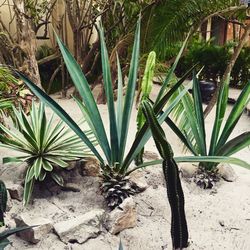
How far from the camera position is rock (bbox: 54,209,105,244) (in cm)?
182

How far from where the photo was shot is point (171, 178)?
1457 millimetres

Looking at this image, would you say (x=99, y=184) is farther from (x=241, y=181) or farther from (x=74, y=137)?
(x=241, y=181)

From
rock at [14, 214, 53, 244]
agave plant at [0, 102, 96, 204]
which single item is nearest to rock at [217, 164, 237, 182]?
Result: agave plant at [0, 102, 96, 204]

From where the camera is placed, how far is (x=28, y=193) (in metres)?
2.00

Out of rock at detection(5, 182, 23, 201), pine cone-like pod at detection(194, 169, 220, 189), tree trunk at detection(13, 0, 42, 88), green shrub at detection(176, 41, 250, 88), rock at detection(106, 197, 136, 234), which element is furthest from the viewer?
green shrub at detection(176, 41, 250, 88)

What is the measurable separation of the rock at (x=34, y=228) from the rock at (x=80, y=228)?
5 centimetres

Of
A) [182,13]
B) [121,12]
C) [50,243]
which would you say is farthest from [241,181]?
[121,12]

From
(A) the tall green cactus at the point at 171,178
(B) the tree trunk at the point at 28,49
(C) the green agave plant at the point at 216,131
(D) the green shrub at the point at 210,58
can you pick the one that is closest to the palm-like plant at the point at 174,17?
(B) the tree trunk at the point at 28,49

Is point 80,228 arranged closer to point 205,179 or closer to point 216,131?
point 205,179

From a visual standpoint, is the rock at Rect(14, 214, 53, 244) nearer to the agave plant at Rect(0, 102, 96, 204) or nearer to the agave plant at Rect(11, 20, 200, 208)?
the agave plant at Rect(0, 102, 96, 204)

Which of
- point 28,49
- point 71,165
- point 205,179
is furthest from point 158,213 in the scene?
point 28,49

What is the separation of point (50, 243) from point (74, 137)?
2.59ft

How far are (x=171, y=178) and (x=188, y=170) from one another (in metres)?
1.07

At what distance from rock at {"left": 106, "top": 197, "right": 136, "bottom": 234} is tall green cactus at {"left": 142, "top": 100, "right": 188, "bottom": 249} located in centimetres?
40
